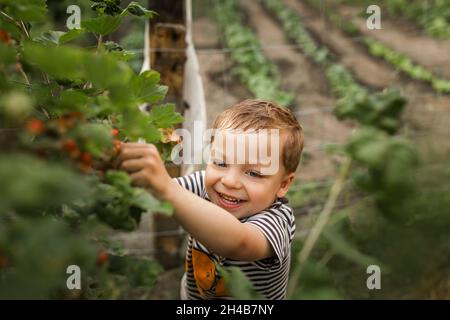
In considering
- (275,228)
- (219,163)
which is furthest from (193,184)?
(275,228)

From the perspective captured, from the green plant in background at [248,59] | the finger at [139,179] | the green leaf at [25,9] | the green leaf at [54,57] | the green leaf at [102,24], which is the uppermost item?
the green plant in background at [248,59]

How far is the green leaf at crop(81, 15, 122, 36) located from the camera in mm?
790

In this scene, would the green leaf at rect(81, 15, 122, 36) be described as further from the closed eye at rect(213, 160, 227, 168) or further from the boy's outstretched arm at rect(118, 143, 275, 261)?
the closed eye at rect(213, 160, 227, 168)

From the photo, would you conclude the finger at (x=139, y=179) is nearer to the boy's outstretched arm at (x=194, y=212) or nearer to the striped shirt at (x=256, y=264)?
the boy's outstretched arm at (x=194, y=212)

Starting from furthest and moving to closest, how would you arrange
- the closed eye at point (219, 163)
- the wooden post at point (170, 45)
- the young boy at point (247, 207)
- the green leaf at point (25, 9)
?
the wooden post at point (170, 45)
the closed eye at point (219, 163)
the young boy at point (247, 207)
the green leaf at point (25, 9)

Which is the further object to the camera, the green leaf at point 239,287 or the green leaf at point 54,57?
the green leaf at point 239,287

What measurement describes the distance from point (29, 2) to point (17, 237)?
391mm

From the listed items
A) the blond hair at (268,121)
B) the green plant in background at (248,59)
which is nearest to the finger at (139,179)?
the blond hair at (268,121)

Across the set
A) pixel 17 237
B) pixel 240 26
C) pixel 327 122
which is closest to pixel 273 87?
pixel 327 122

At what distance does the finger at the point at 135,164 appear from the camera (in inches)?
25.1

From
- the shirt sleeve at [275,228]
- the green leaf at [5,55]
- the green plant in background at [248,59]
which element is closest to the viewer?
the green leaf at [5,55]

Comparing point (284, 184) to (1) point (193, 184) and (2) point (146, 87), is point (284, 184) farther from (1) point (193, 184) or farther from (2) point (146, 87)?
(2) point (146, 87)

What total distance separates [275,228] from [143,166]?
46 cm

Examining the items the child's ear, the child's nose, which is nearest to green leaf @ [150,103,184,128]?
the child's nose
